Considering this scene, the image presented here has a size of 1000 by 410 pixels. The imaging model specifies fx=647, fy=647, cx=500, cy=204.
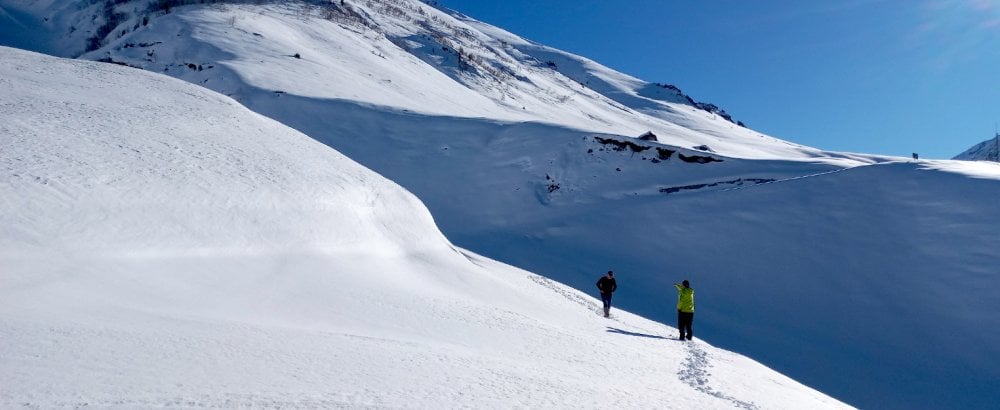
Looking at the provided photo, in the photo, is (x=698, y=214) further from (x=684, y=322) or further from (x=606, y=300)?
(x=684, y=322)

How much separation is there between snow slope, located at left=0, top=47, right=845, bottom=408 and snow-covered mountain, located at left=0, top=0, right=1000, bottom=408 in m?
6.44

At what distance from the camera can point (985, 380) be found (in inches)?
592

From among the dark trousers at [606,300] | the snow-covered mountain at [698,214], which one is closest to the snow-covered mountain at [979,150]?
the snow-covered mountain at [698,214]

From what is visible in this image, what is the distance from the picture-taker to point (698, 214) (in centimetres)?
2641

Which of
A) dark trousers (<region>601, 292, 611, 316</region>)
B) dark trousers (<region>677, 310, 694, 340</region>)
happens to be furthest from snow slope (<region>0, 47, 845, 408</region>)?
dark trousers (<region>677, 310, 694, 340</region>)

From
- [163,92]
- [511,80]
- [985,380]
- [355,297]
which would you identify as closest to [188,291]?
[355,297]

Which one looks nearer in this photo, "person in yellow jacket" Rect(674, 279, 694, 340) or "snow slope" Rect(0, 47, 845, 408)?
"snow slope" Rect(0, 47, 845, 408)

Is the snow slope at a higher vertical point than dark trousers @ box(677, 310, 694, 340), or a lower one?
higher

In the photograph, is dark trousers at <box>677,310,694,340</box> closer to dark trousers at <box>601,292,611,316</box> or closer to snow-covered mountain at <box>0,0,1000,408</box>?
dark trousers at <box>601,292,611,316</box>

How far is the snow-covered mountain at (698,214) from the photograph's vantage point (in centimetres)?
1703

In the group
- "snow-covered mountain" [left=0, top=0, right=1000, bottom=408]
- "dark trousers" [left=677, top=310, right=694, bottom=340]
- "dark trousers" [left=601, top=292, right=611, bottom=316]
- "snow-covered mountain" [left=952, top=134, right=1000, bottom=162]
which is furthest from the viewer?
→ "snow-covered mountain" [left=952, top=134, right=1000, bottom=162]

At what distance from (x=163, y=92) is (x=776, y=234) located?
20873mm

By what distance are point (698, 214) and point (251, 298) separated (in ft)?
70.7

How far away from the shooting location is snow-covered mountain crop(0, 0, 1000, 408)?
17031mm
